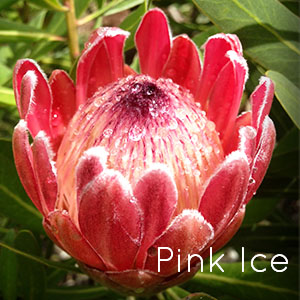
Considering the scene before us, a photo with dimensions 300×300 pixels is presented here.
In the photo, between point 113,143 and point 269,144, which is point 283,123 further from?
point 113,143

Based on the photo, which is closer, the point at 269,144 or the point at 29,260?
the point at 269,144

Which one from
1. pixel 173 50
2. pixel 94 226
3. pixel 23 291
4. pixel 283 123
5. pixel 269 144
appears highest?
pixel 173 50

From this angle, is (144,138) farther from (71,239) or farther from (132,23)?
(132,23)

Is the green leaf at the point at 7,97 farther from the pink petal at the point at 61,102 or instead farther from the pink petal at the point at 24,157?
the pink petal at the point at 24,157

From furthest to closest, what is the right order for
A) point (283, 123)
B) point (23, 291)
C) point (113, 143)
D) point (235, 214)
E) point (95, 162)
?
point (283, 123)
point (23, 291)
point (113, 143)
point (235, 214)
point (95, 162)

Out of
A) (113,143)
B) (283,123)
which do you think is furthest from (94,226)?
(283,123)

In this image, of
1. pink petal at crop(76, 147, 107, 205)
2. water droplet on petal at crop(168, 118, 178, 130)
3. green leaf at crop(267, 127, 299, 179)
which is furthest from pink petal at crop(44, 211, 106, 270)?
green leaf at crop(267, 127, 299, 179)
